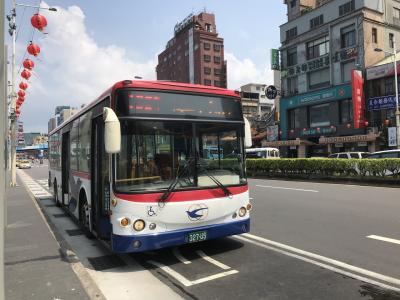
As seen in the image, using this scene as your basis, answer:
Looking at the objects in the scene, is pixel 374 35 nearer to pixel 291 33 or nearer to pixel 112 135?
pixel 291 33

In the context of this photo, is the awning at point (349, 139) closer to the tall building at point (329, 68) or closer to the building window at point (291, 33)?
the tall building at point (329, 68)

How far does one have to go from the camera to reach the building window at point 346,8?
41.2m

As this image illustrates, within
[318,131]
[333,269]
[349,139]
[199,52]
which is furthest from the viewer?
[199,52]

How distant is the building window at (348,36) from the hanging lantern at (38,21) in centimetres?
3497

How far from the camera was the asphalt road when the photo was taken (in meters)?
5.24

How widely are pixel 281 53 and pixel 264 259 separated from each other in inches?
1860

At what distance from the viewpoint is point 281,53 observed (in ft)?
167

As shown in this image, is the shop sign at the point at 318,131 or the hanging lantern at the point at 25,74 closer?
the hanging lantern at the point at 25,74

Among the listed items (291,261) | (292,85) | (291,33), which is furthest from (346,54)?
(291,261)

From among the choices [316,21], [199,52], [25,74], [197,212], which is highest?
[199,52]

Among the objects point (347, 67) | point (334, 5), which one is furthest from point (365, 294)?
point (334, 5)

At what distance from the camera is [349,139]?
1529 inches

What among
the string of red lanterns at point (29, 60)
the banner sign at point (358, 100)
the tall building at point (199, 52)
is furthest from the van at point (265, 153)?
the tall building at point (199, 52)

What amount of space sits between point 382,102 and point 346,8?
11.8 m
